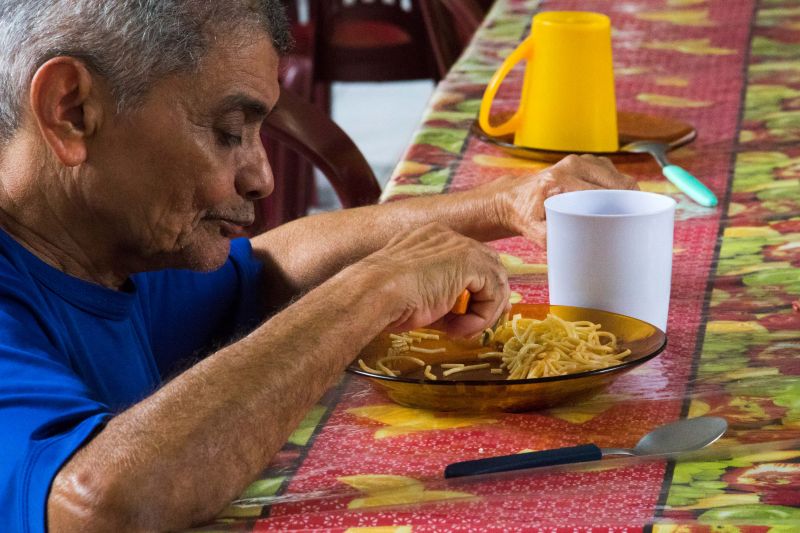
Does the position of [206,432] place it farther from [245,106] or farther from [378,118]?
[378,118]

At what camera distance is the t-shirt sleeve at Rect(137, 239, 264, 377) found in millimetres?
1413

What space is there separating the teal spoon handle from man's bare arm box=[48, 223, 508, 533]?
1.83ft

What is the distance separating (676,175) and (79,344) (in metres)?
0.84

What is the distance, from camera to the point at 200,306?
1454mm

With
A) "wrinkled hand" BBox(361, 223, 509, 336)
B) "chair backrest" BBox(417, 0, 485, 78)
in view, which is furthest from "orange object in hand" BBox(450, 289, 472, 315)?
"chair backrest" BBox(417, 0, 485, 78)

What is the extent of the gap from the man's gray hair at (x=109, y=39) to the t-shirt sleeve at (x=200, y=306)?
37 centimetres

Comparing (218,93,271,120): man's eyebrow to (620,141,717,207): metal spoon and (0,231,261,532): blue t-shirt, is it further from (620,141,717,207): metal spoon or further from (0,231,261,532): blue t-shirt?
(620,141,717,207): metal spoon

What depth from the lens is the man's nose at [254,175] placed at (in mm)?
1140

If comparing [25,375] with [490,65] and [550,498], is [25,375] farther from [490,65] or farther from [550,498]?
[490,65]

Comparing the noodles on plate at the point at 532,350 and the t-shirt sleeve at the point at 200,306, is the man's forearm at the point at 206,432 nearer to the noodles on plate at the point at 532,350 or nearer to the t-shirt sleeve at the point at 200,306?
the noodles on plate at the point at 532,350

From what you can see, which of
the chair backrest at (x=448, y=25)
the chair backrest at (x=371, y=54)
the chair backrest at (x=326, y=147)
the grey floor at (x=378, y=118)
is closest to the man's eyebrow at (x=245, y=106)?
the chair backrest at (x=326, y=147)

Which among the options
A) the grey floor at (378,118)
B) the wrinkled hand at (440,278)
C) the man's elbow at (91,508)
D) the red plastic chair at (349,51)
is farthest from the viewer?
the grey floor at (378,118)

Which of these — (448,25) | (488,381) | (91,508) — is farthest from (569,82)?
(448,25)

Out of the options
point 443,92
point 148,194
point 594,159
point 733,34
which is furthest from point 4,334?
point 733,34
